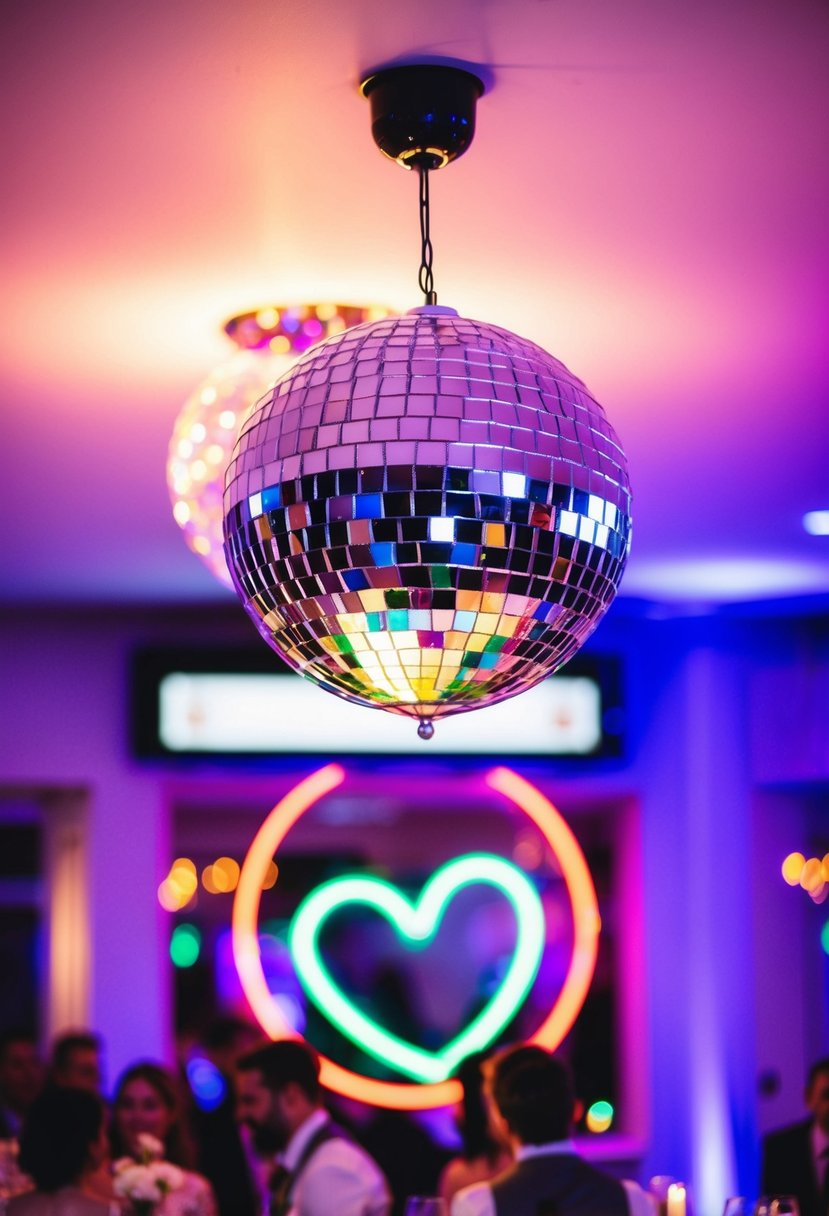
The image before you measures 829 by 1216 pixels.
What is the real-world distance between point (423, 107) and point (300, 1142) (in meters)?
2.95

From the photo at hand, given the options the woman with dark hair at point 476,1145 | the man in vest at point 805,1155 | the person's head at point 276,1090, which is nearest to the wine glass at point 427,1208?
the person's head at point 276,1090

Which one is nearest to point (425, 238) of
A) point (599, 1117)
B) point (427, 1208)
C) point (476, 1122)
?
point (427, 1208)

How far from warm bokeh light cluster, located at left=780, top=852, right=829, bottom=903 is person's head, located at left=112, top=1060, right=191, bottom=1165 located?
3049 mm

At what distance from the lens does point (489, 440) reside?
185cm

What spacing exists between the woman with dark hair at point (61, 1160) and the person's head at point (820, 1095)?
2.61 m

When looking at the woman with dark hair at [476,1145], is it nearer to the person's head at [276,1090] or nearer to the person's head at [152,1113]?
the person's head at [276,1090]

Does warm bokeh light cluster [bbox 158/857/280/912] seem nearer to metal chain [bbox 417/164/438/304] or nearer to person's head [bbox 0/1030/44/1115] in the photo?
Answer: person's head [bbox 0/1030/44/1115]

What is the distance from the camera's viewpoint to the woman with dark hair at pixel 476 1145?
473cm

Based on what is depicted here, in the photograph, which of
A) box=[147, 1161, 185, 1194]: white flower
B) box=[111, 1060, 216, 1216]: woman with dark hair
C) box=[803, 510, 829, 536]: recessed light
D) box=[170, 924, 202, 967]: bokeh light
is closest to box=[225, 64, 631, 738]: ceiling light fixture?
box=[147, 1161, 185, 1194]: white flower

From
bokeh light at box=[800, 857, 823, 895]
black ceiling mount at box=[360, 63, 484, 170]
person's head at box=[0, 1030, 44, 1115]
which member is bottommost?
person's head at box=[0, 1030, 44, 1115]

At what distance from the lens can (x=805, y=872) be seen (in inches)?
297

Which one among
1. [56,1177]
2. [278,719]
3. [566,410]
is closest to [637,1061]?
[278,719]

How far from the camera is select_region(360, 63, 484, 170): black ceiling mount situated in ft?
7.45

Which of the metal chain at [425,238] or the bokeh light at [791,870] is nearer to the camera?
the metal chain at [425,238]
